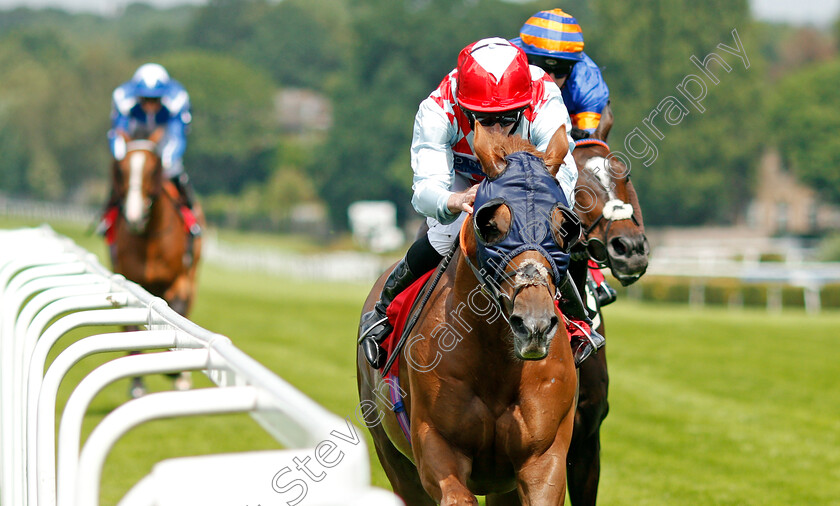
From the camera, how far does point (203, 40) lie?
10912cm

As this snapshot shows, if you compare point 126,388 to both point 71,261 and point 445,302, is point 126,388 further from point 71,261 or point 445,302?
point 445,302

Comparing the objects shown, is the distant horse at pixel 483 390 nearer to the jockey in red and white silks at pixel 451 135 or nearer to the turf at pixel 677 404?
the jockey in red and white silks at pixel 451 135

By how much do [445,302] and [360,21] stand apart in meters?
59.1

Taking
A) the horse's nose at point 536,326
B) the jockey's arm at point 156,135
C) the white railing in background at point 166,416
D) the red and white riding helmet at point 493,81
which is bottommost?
the white railing in background at point 166,416

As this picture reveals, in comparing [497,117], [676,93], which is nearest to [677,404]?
[497,117]

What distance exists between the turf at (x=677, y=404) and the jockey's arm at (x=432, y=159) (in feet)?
10.7

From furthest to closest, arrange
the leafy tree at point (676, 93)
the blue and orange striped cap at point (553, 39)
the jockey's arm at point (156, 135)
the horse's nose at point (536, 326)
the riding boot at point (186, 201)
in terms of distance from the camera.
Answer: the leafy tree at point (676, 93) < the riding boot at point (186, 201) < the jockey's arm at point (156, 135) < the blue and orange striped cap at point (553, 39) < the horse's nose at point (536, 326)

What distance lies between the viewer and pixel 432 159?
11.2ft

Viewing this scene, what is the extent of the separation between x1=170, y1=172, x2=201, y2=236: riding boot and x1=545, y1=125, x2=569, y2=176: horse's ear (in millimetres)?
6614

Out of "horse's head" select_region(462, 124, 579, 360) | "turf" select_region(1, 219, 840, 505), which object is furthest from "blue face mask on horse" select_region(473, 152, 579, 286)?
"turf" select_region(1, 219, 840, 505)

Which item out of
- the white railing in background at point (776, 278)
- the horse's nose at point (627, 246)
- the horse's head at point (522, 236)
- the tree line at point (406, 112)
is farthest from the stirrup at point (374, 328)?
the tree line at point (406, 112)

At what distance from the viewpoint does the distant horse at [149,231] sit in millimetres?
8492

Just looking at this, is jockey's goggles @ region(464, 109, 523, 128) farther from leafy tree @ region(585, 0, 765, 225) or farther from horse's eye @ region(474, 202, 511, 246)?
leafy tree @ region(585, 0, 765, 225)

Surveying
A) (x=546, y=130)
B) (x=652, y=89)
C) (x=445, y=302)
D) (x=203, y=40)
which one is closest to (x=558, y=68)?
(x=546, y=130)
